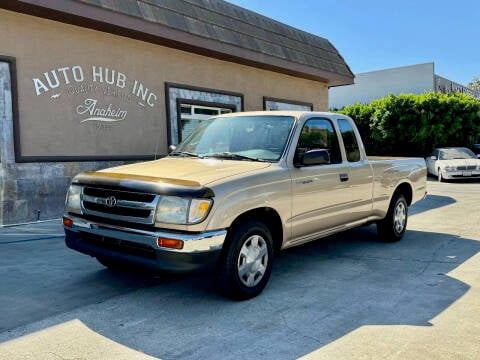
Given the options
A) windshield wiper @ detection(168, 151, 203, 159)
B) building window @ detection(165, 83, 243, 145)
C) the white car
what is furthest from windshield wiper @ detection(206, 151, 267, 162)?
the white car

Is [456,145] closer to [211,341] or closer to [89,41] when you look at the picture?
[89,41]

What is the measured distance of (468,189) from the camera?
14852 mm

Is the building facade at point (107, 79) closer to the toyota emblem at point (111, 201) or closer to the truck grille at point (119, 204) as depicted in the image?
the truck grille at point (119, 204)

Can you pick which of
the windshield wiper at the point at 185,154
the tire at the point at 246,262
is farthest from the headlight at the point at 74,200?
the tire at the point at 246,262

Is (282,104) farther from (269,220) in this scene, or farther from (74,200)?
(74,200)

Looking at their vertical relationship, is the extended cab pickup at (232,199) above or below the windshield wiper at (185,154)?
below

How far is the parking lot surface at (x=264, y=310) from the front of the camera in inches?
135

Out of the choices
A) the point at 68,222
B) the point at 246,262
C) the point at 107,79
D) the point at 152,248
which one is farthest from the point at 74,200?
the point at 107,79

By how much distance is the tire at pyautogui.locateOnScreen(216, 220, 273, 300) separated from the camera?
4.22m

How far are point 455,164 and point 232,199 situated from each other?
15348 millimetres

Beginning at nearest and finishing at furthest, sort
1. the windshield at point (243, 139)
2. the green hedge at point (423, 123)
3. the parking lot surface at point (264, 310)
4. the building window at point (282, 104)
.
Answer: the parking lot surface at point (264, 310) → the windshield at point (243, 139) → the building window at point (282, 104) → the green hedge at point (423, 123)

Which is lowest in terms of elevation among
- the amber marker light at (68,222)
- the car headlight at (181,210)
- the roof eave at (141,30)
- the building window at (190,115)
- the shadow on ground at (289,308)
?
the shadow on ground at (289,308)

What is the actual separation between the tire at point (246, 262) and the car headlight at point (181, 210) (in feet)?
1.54

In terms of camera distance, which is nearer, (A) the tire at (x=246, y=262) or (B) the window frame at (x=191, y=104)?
(A) the tire at (x=246, y=262)
